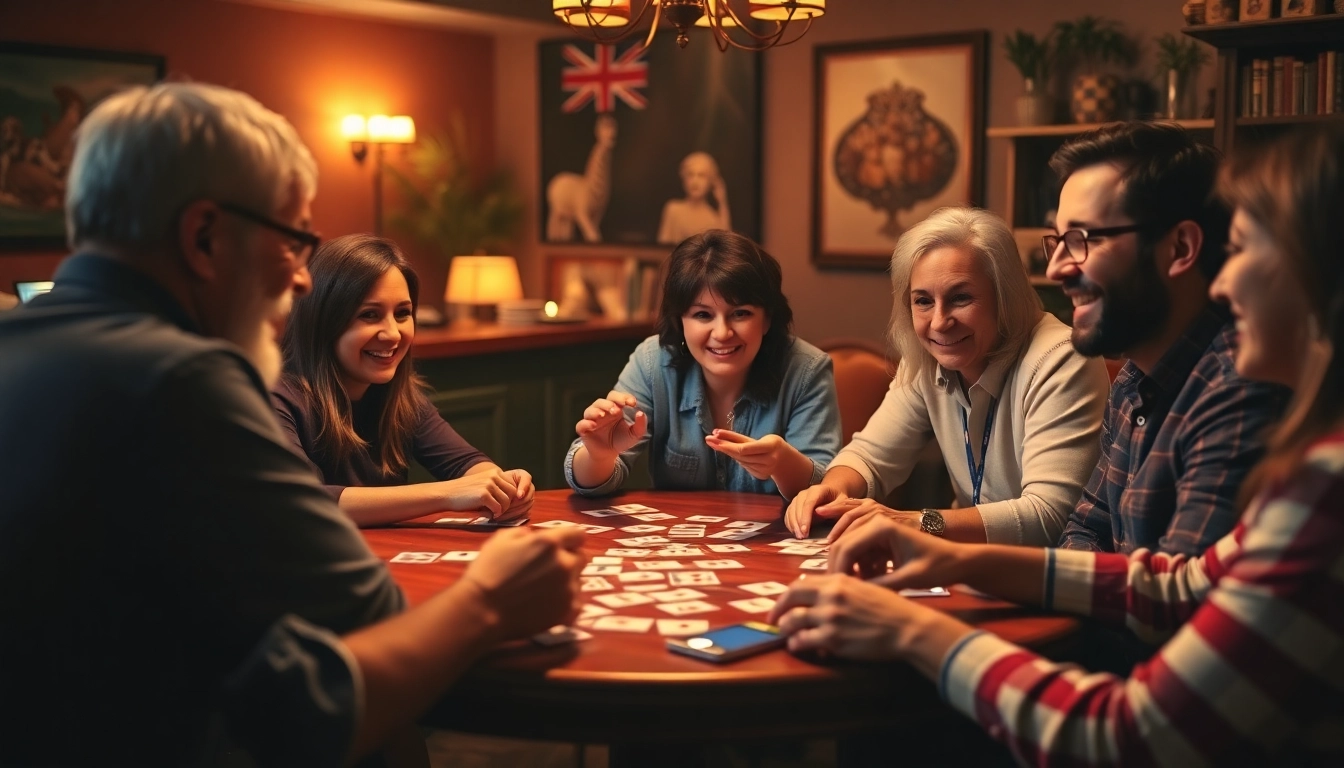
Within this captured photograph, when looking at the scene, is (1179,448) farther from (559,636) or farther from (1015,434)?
(559,636)

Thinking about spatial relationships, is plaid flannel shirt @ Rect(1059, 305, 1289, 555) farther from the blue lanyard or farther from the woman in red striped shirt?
the blue lanyard

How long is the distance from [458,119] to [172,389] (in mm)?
6142

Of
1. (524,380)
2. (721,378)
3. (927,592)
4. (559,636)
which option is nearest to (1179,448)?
(927,592)

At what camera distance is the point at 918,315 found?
272 centimetres

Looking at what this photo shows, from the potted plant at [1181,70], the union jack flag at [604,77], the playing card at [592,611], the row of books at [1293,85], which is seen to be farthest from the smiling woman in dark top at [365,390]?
the union jack flag at [604,77]

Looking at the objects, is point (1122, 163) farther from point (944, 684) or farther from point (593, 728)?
point (593, 728)

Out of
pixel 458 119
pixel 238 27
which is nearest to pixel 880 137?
pixel 458 119

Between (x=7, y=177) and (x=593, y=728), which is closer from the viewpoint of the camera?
(x=593, y=728)

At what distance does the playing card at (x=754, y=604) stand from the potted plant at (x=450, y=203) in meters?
5.48

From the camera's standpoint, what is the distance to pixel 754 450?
266cm

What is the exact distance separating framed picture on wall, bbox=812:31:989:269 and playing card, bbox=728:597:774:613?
13.3 feet

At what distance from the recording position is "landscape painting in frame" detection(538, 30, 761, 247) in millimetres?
6371

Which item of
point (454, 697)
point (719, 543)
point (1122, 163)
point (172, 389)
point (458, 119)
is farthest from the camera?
point (458, 119)

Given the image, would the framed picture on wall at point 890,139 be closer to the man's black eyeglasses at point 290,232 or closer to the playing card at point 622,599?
the playing card at point 622,599
